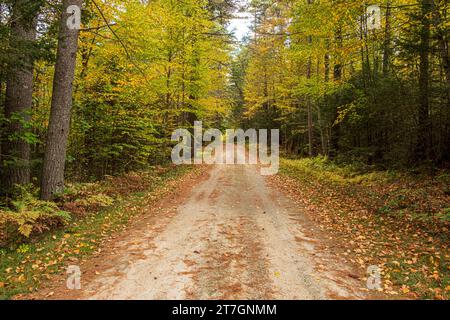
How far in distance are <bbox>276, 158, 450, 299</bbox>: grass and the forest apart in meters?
0.13

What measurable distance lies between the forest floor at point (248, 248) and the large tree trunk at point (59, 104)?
0.96 m

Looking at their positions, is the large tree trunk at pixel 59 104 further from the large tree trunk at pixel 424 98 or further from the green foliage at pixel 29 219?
the large tree trunk at pixel 424 98

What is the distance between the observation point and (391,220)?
787 cm

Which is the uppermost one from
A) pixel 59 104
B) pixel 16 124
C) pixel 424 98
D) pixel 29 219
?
pixel 424 98

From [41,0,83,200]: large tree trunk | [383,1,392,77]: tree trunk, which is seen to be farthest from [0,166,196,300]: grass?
[383,1,392,77]: tree trunk

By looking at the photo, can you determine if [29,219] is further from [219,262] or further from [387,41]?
[387,41]

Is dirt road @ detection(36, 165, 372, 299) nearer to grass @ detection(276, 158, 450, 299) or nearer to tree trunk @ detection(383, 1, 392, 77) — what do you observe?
grass @ detection(276, 158, 450, 299)

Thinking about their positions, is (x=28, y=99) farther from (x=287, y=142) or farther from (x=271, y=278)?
(x=287, y=142)

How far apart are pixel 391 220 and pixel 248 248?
4.40 metres

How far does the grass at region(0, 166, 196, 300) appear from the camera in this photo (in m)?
4.56

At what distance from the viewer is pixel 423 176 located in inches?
421

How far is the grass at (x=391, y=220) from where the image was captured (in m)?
4.99

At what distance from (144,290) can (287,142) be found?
88.8 ft

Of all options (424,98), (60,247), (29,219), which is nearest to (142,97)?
(29,219)
